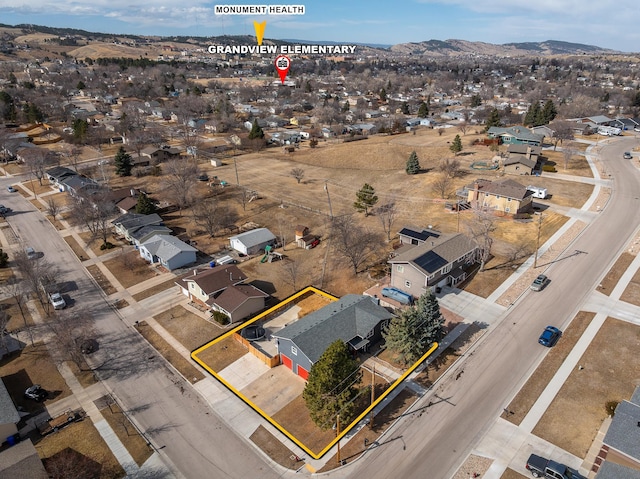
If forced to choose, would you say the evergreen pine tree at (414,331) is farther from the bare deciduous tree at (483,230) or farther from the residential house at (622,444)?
the bare deciduous tree at (483,230)

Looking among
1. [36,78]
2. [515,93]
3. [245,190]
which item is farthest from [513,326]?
[36,78]

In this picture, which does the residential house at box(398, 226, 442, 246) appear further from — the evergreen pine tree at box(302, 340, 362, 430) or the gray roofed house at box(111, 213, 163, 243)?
the gray roofed house at box(111, 213, 163, 243)

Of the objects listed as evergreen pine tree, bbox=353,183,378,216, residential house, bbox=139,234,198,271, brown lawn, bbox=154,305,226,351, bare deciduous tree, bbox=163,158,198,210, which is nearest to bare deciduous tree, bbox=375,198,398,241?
evergreen pine tree, bbox=353,183,378,216

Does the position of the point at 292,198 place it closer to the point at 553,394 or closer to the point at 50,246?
the point at 50,246

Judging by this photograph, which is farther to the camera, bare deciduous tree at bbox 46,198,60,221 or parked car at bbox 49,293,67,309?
bare deciduous tree at bbox 46,198,60,221

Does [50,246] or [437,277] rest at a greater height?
[437,277]

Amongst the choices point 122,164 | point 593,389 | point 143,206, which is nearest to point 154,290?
point 143,206

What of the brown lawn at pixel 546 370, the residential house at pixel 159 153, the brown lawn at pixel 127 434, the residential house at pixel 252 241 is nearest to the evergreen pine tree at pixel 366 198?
the residential house at pixel 252 241
